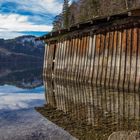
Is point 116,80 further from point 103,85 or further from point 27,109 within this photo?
point 27,109

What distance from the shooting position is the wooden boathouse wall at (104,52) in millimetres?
20016

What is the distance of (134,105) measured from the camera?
1536 cm

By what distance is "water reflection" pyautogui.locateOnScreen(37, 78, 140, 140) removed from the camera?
11477 millimetres

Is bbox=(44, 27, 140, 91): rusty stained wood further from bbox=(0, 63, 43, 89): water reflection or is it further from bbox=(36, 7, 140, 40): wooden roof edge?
bbox=(0, 63, 43, 89): water reflection

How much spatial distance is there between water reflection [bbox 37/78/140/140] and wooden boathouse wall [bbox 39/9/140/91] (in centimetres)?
126

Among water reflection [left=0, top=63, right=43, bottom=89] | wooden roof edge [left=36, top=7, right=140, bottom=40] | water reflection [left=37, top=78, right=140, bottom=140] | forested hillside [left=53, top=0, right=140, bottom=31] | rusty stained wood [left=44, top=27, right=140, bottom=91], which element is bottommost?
water reflection [left=0, top=63, right=43, bottom=89]

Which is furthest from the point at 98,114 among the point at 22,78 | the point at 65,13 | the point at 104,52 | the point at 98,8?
the point at 65,13

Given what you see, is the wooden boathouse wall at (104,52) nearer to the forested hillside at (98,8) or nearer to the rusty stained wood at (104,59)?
the rusty stained wood at (104,59)

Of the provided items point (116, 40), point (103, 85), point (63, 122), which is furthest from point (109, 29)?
point (63, 122)

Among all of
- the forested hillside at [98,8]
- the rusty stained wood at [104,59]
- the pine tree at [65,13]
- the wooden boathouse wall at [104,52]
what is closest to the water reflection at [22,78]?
the rusty stained wood at [104,59]

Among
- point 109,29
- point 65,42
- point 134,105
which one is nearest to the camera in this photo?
point 134,105

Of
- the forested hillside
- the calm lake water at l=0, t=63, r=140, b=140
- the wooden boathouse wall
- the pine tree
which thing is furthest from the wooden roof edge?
the pine tree

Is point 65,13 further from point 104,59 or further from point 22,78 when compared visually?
point 104,59

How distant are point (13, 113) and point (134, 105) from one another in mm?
5351
